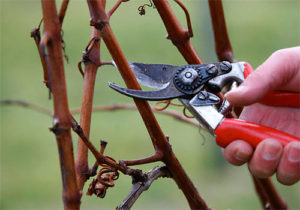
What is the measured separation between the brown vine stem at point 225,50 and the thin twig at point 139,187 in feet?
1.08

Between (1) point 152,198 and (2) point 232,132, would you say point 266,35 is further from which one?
(2) point 232,132

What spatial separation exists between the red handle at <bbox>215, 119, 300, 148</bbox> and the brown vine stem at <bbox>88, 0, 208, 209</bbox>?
4.3 inches

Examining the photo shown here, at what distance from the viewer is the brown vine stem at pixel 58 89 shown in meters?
0.67

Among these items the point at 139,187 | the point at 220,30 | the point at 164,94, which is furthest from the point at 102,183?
the point at 220,30

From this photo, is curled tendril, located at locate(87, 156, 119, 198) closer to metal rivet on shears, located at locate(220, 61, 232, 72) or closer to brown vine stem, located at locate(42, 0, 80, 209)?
brown vine stem, located at locate(42, 0, 80, 209)

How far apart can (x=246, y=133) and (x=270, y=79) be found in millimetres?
112

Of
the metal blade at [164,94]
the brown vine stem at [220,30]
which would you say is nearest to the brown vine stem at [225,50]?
the brown vine stem at [220,30]

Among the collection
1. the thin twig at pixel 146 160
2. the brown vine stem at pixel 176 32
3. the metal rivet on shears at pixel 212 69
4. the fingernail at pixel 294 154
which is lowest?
the fingernail at pixel 294 154

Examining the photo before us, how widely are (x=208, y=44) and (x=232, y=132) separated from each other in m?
2.57

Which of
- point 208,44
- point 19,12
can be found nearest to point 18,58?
point 19,12

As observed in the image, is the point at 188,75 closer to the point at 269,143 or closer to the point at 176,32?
the point at 176,32

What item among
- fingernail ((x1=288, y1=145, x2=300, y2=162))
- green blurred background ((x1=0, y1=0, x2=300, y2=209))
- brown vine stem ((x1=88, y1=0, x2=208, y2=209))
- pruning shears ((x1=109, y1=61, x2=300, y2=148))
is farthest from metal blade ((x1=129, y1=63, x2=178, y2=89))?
green blurred background ((x1=0, y1=0, x2=300, y2=209))

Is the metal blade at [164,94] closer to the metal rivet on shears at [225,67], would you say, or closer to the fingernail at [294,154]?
the metal rivet on shears at [225,67]

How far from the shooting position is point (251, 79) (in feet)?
3.03
